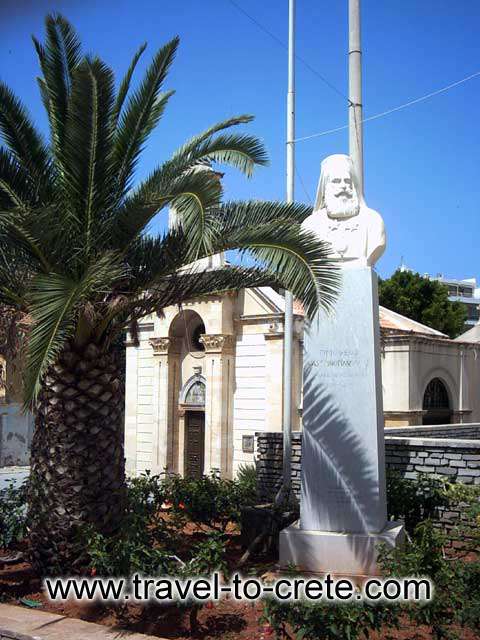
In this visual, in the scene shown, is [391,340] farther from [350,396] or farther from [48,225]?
[48,225]

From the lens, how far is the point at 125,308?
25.2ft

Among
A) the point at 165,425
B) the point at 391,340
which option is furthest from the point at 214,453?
the point at 391,340

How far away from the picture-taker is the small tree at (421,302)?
35.4 metres

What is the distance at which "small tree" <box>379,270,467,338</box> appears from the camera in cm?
3538

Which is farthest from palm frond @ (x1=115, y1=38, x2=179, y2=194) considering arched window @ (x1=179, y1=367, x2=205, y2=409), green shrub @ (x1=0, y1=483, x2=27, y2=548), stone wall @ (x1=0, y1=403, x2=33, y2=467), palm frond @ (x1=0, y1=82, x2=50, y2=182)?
stone wall @ (x1=0, y1=403, x2=33, y2=467)

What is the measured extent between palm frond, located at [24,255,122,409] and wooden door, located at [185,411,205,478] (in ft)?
49.1

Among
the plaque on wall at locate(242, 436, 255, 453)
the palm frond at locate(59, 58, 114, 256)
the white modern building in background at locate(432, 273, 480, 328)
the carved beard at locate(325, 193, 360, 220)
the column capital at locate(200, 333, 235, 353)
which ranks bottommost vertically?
the plaque on wall at locate(242, 436, 255, 453)

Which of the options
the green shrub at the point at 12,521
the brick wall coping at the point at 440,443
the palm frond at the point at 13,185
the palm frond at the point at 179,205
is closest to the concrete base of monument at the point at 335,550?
the brick wall coping at the point at 440,443

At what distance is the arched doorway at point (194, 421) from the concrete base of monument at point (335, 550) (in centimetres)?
1430

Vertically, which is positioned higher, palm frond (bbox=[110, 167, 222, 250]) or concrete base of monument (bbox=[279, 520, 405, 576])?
palm frond (bbox=[110, 167, 222, 250])

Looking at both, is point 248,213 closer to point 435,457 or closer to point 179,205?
point 179,205

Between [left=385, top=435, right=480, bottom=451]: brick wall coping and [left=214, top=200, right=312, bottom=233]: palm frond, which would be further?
[left=385, top=435, right=480, bottom=451]: brick wall coping

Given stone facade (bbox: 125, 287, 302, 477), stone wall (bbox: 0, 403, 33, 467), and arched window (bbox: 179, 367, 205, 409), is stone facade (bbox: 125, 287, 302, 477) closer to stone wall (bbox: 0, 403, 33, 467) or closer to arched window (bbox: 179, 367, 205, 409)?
arched window (bbox: 179, 367, 205, 409)

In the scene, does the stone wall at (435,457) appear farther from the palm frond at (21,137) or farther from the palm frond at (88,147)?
the palm frond at (21,137)
